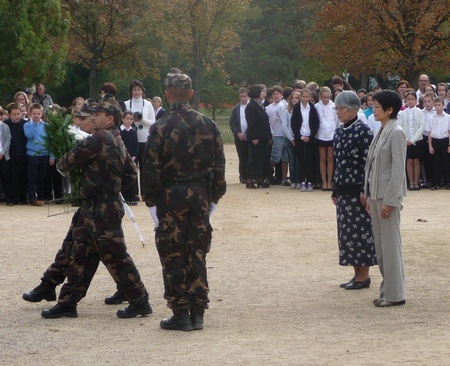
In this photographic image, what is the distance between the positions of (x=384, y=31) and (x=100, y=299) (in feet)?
87.3

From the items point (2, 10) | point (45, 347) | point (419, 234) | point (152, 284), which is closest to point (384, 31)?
point (2, 10)

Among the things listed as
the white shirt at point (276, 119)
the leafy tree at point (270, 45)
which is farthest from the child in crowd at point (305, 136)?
the leafy tree at point (270, 45)

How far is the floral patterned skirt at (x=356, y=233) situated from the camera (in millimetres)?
10203

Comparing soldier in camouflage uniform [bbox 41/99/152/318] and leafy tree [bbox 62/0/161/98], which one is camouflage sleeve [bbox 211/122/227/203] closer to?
soldier in camouflage uniform [bbox 41/99/152/318]

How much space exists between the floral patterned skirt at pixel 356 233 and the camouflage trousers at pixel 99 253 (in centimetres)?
223

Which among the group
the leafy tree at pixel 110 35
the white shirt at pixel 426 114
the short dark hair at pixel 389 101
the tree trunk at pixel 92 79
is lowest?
the short dark hair at pixel 389 101

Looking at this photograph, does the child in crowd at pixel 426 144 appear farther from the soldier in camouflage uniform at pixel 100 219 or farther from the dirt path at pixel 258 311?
the soldier in camouflage uniform at pixel 100 219

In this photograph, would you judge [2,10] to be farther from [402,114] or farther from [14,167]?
[402,114]

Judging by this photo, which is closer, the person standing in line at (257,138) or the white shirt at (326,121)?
the white shirt at (326,121)

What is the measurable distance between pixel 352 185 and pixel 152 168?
2573 millimetres

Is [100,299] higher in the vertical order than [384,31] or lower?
lower

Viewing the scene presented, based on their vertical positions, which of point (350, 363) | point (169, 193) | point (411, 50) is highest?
point (411, 50)

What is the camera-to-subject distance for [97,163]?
29.4 feet

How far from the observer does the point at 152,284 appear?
35.3ft
